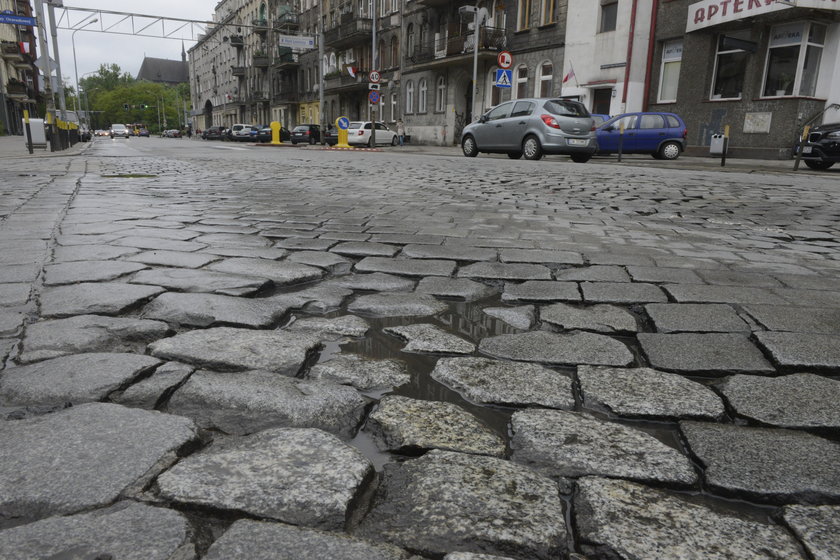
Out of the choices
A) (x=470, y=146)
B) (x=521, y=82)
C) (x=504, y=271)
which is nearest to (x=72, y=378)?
(x=504, y=271)

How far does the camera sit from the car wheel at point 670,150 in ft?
58.0

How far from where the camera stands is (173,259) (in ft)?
11.6

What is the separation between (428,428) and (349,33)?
43.3 m

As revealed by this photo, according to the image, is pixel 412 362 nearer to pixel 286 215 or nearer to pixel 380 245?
pixel 380 245

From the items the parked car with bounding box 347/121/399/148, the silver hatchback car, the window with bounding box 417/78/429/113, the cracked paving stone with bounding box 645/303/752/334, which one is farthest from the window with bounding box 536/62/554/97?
the cracked paving stone with bounding box 645/303/752/334

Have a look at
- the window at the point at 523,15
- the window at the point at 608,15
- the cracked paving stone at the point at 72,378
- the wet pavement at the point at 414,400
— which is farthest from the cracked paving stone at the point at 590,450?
the window at the point at 523,15

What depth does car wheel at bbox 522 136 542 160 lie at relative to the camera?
50.9 feet

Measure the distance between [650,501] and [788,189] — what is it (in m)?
8.91

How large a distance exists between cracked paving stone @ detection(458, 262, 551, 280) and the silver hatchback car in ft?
40.0

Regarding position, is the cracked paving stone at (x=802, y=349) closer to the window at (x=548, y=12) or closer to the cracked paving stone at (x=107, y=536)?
the cracked paving stone at (x=107, y=536)

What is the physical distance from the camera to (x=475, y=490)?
4.32ft

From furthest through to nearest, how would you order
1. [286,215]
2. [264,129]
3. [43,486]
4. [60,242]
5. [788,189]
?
[264,129] → [788,189] → [286,215] → [60,242] → [43,486]

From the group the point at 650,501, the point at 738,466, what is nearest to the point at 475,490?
the point at 650,501

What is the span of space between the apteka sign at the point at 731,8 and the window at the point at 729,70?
2.49 ft
